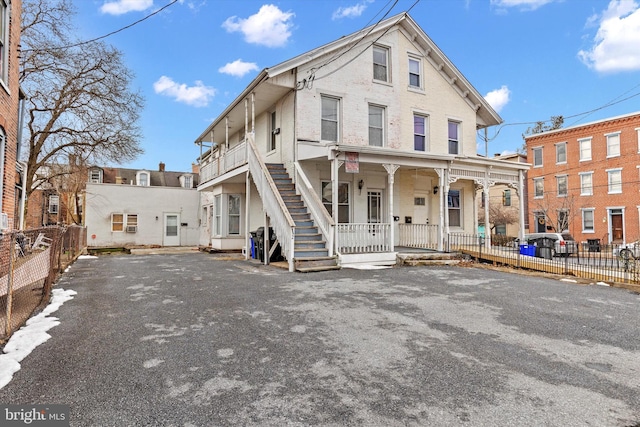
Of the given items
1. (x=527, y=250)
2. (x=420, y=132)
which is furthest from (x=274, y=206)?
(x=527, y=250)

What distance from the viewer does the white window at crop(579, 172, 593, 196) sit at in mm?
28111

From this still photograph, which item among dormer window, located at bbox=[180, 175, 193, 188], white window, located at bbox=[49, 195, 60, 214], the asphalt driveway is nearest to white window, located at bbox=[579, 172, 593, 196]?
the asphalt driveway

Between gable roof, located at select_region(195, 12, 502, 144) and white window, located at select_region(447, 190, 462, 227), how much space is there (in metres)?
3.99

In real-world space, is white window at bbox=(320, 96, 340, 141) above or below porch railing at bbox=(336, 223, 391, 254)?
above

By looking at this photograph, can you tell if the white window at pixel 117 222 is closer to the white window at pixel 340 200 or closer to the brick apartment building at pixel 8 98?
the brick apartment building at pixel 8 98

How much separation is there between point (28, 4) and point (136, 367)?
22079mm

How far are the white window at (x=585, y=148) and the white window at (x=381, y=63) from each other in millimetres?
23410

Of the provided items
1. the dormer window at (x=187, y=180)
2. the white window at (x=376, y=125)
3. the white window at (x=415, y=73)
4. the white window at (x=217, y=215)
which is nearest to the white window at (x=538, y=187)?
the white window at (x=415, y=73)

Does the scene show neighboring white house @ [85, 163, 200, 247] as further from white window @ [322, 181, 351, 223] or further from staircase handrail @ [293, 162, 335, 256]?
staircase handrail @ [293, 162, 335, 256]

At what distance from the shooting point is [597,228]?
91.0 ft

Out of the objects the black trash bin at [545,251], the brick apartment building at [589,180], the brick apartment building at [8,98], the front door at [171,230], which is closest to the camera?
the brick apartment building at [8,98]

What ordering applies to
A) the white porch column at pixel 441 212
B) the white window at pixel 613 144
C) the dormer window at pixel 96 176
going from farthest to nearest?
the dormer window at pixel 96 176 → the white window at pixel 613 144 → the white porch column at pixel 441 212

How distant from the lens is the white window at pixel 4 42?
7531 mm

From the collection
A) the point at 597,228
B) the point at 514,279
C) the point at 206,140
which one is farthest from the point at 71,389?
the point at 597,228
